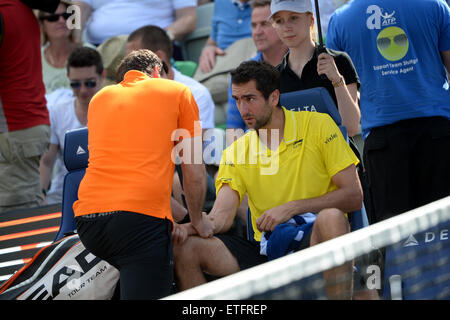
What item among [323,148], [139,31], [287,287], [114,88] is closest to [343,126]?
[323,148]

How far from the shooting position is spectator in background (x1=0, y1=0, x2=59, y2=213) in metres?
5.17

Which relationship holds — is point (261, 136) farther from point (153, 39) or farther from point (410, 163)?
point (153, 39)

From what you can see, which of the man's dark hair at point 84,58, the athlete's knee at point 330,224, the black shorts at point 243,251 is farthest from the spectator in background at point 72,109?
the athlete's knee at point 330,224

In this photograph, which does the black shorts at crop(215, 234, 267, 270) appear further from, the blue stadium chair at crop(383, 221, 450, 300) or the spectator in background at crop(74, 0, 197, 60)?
the spectator in background at crop(74, 0, 197, 60)

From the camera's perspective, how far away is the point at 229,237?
12.5 ft

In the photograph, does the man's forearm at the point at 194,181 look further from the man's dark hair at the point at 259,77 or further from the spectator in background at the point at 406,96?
the spectator in background at the point at 406,96

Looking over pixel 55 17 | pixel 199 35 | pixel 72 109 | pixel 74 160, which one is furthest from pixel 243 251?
pixel 199 35

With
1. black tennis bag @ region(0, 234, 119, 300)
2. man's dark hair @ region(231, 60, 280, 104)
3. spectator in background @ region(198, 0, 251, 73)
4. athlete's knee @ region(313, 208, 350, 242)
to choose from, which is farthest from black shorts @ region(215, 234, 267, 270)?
spectator in background @ region(198, 0, 251, 73)

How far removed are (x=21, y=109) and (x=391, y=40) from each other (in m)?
2.73

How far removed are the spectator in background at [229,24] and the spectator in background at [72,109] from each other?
3.51 ft

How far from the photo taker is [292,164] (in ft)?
12.7

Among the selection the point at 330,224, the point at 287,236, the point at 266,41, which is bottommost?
the point at 287,236

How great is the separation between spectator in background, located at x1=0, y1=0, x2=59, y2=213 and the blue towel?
243cm
